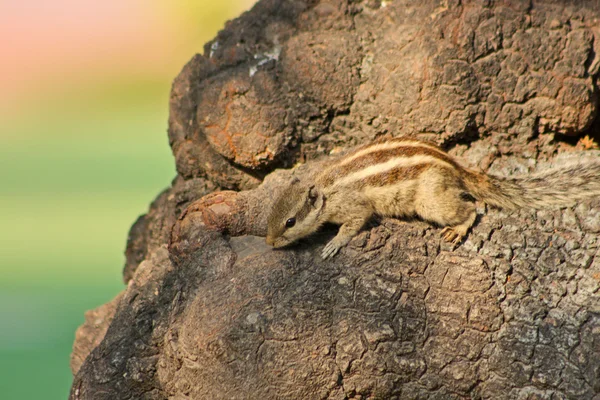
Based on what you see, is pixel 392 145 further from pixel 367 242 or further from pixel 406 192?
pixel 367 242

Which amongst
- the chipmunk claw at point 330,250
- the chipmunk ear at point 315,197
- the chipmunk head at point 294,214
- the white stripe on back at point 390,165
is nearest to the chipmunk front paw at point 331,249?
the chipmunk claw at point 330,250

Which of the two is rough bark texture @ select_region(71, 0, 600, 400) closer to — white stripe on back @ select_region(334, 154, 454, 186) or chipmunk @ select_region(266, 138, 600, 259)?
chipmunk @ select_region(266, 138, 600, 259)

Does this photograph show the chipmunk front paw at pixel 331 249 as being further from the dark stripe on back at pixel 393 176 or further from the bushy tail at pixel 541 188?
the bushy tail at pixel 541 188

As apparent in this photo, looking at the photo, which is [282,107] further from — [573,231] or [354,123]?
[573,231]

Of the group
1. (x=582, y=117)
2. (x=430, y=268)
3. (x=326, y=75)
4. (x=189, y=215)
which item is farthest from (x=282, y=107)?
(x=582, y=117)

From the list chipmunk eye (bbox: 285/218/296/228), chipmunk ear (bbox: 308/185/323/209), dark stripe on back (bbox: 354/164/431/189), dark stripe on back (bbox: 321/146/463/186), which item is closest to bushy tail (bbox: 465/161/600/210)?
dark stripe on back (bbox: 321/146/463/186)

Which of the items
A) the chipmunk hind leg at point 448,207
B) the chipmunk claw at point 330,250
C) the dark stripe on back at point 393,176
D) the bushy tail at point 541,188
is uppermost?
the dark stripe on back at point 393,176

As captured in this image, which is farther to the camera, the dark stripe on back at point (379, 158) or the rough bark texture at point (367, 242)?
the dark stripe on back at point (379, 158)
